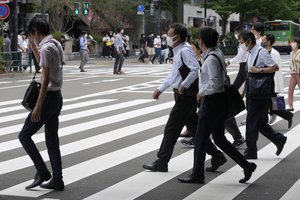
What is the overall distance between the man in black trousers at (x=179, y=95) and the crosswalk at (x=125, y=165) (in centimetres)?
20

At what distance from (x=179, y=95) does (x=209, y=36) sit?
961mm

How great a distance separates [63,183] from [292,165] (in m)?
3.06

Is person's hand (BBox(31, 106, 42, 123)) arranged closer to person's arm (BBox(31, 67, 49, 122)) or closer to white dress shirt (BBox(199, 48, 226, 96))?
person's arm (BBox(31, 67, 49, 122))

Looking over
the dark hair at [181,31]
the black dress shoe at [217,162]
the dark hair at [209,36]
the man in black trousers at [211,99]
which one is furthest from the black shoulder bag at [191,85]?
the black dress shoe at [217,162]

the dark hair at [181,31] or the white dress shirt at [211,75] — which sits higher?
the dark hair at [181,31]

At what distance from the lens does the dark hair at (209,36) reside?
6.67 metres

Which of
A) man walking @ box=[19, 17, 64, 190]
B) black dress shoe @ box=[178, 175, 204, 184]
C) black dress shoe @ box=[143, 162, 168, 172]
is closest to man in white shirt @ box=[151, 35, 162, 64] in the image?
black dress shoe @ box=[143, 162, 168, 172]

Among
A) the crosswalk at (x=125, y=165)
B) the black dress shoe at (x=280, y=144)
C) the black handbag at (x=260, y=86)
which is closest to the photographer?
the crosswalk at (x=125, y=165)

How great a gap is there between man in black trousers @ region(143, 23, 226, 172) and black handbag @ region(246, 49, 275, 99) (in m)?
0.88

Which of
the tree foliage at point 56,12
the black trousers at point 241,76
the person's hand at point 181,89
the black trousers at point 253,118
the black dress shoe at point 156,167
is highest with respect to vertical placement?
the tree foliage at point 56,12

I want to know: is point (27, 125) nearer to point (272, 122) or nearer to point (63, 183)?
point (63, 183)

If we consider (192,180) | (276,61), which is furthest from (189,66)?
(276,61)

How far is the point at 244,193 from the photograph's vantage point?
647 cm

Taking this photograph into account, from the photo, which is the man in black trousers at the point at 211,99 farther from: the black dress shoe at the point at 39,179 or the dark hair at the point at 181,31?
the black dress shoe at the point at 39,179
